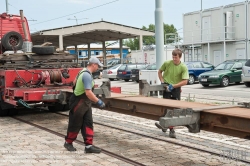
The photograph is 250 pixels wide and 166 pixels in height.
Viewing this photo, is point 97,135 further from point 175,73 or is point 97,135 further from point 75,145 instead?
point 175,73

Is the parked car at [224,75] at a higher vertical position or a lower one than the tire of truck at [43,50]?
lower

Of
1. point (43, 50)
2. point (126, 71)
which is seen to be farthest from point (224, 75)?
point (43, 50)

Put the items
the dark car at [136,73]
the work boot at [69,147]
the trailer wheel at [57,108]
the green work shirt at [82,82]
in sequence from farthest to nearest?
1. the dark car at [136,73]
2. the trailer wheel at [57,108]
3. the work boot at [69,147]
4. the green work shirt at [82,82]

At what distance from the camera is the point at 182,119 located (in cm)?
574

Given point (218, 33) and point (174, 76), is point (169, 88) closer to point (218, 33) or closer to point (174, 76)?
point (174, 76)

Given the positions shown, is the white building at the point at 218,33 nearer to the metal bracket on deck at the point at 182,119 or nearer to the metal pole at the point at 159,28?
the metal pole at the point at 159,28

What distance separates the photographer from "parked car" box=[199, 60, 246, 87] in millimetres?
24344

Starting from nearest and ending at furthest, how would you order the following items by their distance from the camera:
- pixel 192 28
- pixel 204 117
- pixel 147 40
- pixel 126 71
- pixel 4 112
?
1. pixel 204 117
2. pixel 4 112
3. pixel 126 71
4. pixel 192 28
5. pixel 147 40

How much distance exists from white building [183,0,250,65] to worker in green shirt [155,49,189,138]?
25.3 m

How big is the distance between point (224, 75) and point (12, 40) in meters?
14.3

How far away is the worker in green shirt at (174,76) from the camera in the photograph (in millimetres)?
8969

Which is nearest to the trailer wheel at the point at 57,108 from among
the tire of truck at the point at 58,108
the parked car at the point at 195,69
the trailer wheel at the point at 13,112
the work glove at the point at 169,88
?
the tire of truck at the point at 58,108

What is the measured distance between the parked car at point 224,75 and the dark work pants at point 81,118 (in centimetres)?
1755

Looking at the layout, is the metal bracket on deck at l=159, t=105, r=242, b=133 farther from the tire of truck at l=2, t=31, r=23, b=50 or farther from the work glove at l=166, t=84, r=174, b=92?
the tire of truck at l=2, t=31, r=23, b=50
